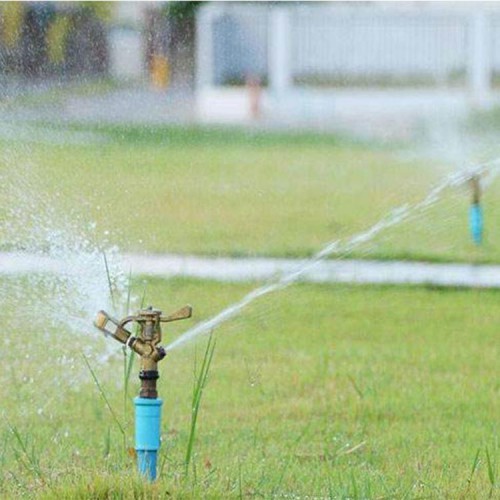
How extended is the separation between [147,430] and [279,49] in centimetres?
1991

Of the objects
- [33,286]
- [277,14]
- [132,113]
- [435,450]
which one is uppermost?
[277,14]

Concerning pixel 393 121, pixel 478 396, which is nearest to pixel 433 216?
pixel 478 396

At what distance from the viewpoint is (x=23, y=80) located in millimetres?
11930

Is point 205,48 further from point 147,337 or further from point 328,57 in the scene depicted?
point 147,337

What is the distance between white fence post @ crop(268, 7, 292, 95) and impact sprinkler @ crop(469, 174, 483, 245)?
1317 centimetres

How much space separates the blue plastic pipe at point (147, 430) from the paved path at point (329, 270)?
4.19m

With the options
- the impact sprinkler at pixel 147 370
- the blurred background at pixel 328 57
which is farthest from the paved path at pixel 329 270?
the blurred background at pixel 328 57

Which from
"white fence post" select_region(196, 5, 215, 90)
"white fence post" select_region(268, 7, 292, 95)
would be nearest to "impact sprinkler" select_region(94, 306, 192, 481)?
"white fence post" select_region(196, 5, 215, 90)

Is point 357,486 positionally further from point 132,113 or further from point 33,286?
point 132,113

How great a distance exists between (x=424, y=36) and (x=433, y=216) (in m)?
11.6

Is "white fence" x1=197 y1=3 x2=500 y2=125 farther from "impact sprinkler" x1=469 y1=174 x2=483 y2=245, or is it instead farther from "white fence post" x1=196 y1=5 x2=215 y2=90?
"impact sprinkler" x1=469 y1=174 x2=483 y2=245

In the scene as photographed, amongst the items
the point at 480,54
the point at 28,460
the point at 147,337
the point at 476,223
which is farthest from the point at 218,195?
the point at 480,54

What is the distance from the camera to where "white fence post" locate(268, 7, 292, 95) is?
77.5 ft

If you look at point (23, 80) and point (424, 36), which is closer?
point (23, 80)
